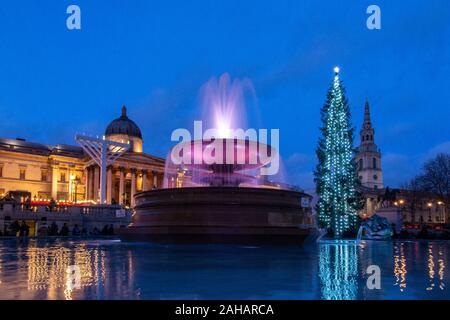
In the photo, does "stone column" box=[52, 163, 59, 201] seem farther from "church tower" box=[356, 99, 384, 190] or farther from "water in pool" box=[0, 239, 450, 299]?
"church tower" box=[356, 99, 384, 190]

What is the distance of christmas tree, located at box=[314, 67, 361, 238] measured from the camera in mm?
33412

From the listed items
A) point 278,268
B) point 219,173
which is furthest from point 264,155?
point 278,268

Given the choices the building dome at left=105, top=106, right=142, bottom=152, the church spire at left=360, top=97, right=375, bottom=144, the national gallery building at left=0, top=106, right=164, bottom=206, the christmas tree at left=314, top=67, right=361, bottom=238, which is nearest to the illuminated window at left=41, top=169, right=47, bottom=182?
the national gallery building at left=0, top=106, right=164, bottom=206

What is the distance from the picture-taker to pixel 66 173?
2827 inches

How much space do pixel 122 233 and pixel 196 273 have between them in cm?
1137

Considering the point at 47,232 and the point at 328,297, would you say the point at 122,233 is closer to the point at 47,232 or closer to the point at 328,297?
the point at 328,297

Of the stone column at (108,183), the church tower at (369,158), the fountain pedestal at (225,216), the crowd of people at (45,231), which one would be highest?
the church tower at (369,158)

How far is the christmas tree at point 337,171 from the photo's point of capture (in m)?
33.4

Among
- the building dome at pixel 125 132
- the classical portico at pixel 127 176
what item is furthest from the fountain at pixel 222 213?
the building dome at pixel 125 132

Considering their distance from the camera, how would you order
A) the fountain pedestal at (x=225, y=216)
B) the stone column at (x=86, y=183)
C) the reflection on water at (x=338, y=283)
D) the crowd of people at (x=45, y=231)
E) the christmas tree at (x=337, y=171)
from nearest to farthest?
the reflection on water at (x=338, y=283), the fountain pedestal at (x=225, y=216), the crowd of people at (x=45, y=231), the christmas tree at (x=337, y=171), the stone column at (x=86, y=183)

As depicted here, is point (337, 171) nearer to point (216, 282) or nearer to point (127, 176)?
point (216, 282)

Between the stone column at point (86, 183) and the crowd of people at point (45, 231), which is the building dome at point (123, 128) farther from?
the crowd of people at point (45, 231)

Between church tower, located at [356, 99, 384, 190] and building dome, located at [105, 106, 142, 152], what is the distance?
57.9 meters

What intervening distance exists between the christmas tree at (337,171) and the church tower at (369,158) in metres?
83.6
